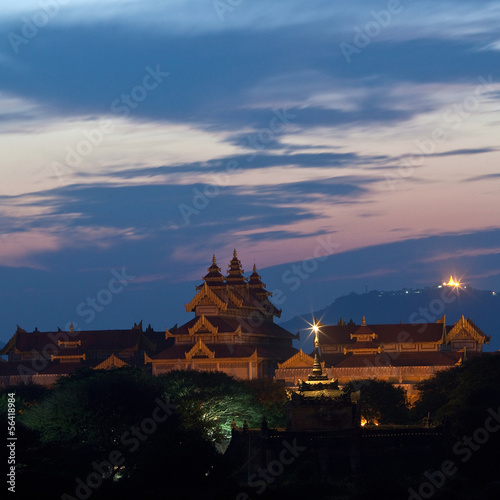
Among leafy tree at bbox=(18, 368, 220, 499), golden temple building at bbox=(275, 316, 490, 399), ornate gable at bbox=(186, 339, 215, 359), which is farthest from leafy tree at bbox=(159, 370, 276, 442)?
ornate gable at bbox=(186, 339, 215, 359)

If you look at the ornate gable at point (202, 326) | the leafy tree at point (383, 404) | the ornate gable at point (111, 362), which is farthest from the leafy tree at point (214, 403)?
the ornate gable at point (111, 362)

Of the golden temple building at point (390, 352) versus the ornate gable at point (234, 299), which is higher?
the ornate gable at point (234, 299)

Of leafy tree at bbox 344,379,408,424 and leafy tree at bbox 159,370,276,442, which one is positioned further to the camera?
leafy tree at bbox 344,379,408,424

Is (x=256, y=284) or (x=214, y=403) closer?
(x=214, y=403)

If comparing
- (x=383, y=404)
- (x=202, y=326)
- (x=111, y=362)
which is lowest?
(x=383, y=404)

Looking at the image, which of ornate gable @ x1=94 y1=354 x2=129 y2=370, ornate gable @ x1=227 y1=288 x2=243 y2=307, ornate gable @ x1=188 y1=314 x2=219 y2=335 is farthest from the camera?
ornate gable @ x1=227 y1=288 x2=243 y2=307

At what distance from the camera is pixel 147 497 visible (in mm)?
61562

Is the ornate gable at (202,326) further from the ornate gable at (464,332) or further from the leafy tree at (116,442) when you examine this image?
the leafy tree at (116,442)

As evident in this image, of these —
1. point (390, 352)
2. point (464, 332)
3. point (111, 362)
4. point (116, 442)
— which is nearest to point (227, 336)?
point (111, 362)

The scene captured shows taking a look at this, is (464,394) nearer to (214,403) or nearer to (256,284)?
(214,403)

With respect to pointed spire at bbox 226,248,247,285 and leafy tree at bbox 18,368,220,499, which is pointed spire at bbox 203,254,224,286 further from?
leafy tree at bbox 18,368,220,499

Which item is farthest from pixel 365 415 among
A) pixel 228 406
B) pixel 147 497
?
pixel 147 497

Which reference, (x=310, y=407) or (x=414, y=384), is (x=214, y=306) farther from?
(x=310, y=407)

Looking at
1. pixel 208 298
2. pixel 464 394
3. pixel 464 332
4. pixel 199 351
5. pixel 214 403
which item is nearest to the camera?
pixel 464 394
